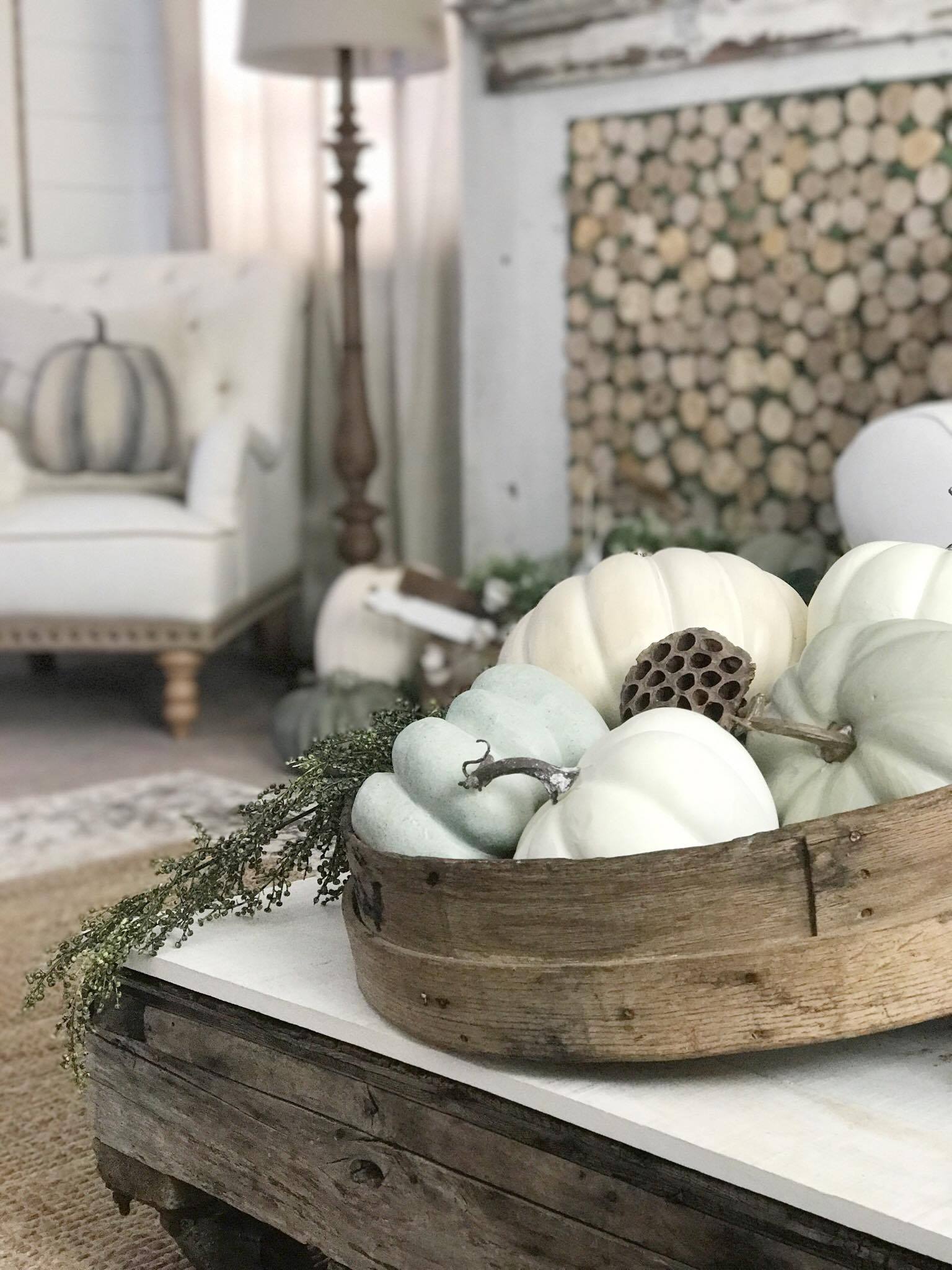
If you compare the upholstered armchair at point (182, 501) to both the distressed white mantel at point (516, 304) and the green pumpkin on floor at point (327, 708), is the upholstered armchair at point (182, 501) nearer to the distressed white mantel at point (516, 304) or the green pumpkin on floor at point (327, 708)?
the green pumpkin on floor at point (327, 708)

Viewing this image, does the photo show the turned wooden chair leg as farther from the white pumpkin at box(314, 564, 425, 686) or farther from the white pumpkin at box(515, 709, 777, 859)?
the white pumpkin at box(515, 709, 777, 859)

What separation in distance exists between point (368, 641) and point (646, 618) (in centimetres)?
204

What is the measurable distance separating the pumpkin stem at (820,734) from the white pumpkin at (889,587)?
0.09 metres

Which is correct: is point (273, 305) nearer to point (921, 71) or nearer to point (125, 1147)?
point (921, 71)

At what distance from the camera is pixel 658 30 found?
9.22 feet

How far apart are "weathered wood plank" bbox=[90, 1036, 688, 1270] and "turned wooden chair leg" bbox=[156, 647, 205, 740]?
6.96ft

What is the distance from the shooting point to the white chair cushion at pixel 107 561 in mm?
3037

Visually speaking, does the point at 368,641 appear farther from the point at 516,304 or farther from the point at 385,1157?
the point at 385,1157

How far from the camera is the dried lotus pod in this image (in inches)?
34.8

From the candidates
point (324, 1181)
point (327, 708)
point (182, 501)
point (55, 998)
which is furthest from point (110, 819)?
point (324, 1181)

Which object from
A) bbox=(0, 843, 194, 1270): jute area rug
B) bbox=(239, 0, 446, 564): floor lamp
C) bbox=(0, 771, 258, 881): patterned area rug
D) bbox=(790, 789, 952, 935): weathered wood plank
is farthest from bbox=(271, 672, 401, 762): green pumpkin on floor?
bbox=(790, 789, 952, 935): weathered wood plank

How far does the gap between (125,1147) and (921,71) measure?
7.27 feet

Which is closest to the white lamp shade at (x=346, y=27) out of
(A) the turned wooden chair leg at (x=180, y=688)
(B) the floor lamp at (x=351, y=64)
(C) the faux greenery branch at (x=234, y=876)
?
(B) the floor lamp at (x=351, y=64)

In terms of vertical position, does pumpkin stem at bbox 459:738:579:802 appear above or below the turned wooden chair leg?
above
